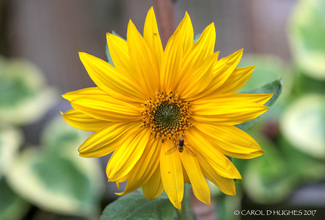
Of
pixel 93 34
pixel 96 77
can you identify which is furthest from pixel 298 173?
pixel 93 34

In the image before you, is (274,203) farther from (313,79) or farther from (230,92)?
(230,92)

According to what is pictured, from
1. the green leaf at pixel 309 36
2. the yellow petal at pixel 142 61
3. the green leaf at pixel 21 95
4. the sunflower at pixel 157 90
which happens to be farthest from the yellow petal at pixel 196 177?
the green leaf at pixel 21 95

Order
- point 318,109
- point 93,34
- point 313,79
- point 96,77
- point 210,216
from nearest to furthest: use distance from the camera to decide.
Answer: point 96,77
point 210,216
point 318,109
point 313,79
point 93,34

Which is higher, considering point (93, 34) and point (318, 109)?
point (93, 34)

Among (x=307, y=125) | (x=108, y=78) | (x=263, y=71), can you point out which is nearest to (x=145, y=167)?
(x=108, y=78)

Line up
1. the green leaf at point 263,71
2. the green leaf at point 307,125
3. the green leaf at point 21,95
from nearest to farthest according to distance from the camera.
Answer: the green leaf at point 307,125, the green leaf at point 263,71, the green leaf at point 21,95

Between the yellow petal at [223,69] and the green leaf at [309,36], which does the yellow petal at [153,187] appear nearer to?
the yellow petal at [223,69]
